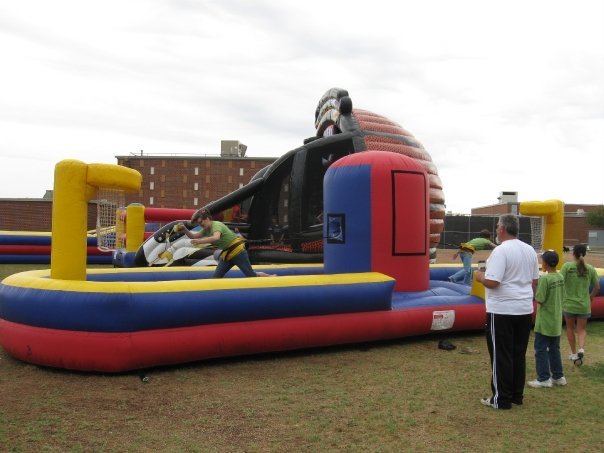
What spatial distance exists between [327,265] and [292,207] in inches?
140

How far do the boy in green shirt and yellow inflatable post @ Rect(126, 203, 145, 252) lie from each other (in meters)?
10.1

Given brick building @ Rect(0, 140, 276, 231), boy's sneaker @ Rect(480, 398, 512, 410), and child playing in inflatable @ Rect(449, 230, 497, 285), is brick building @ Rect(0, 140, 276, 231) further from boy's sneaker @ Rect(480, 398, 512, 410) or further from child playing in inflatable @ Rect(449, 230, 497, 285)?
boy's sneaker @ Rect(480, 398, 512, 410)

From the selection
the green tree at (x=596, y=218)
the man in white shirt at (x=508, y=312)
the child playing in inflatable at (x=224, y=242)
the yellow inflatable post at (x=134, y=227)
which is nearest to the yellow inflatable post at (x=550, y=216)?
the man in white shirt at (x=508, y=312)

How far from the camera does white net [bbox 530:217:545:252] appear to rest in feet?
25.2

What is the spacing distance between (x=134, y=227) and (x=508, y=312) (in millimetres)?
10382

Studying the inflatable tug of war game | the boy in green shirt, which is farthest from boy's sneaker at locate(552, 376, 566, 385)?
the inflatable tug of war game

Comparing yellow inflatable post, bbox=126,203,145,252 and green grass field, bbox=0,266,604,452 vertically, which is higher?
yellow inflatable post, bbox=126,203,145,252

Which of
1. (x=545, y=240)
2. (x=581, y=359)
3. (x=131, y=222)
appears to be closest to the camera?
(x=581, y=359)

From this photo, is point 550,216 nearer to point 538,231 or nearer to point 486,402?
point 538,231

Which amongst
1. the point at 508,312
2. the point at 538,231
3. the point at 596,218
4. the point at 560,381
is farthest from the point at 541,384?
the point at 596,218

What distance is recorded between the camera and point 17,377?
439cm

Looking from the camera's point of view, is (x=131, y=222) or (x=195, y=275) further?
(x=131, y=222)

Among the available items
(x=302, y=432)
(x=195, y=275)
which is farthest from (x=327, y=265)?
(x=302, y=432)

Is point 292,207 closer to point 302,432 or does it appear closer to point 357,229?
point 357,229
